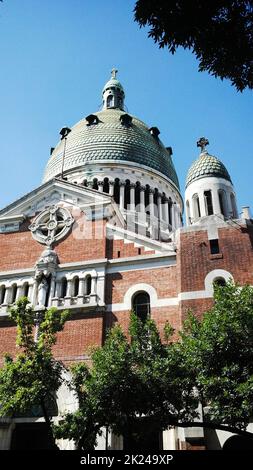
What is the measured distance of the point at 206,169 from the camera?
22297mm

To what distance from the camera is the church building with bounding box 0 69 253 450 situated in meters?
17.3

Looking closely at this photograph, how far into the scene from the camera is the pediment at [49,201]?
22328mm

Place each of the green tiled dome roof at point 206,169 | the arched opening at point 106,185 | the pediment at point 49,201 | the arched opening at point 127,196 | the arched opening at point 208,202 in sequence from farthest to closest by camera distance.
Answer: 1. the arched opening at point 106,185
2. the arched opening at point 127,196
3. the pediment at point 49,201
4. the green tiled dome roof at point 206,169
5. the arched opening at point 208,202

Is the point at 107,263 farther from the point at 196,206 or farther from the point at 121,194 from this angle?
the point at 121,194

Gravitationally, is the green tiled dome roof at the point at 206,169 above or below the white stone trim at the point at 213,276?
above

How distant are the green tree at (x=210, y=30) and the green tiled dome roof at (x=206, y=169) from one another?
50.5 feet

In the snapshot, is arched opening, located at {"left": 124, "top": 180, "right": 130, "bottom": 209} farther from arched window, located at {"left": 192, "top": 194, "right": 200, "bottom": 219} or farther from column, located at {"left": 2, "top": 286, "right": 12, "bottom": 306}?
column, located at {"left": 2, "top": 286, "right": 12, "bottom": 306}

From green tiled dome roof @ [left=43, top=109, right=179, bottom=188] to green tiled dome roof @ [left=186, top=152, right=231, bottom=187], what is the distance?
39.5ft

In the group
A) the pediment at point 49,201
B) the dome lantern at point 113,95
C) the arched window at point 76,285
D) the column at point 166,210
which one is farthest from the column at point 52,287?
the dome lantern at point 113,95

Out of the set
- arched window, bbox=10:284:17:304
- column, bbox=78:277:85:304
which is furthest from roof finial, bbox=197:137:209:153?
arched window, bbox=10:284:17:304

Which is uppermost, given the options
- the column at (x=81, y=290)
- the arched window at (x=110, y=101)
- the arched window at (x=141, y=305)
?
the arched window at (x=110, y=101)

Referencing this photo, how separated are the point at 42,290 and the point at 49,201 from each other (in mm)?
5532

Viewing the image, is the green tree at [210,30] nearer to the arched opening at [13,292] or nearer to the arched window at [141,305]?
the arched window at [141,305]

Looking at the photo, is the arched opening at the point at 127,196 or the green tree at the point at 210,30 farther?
the arched opening at the point at 127,196
